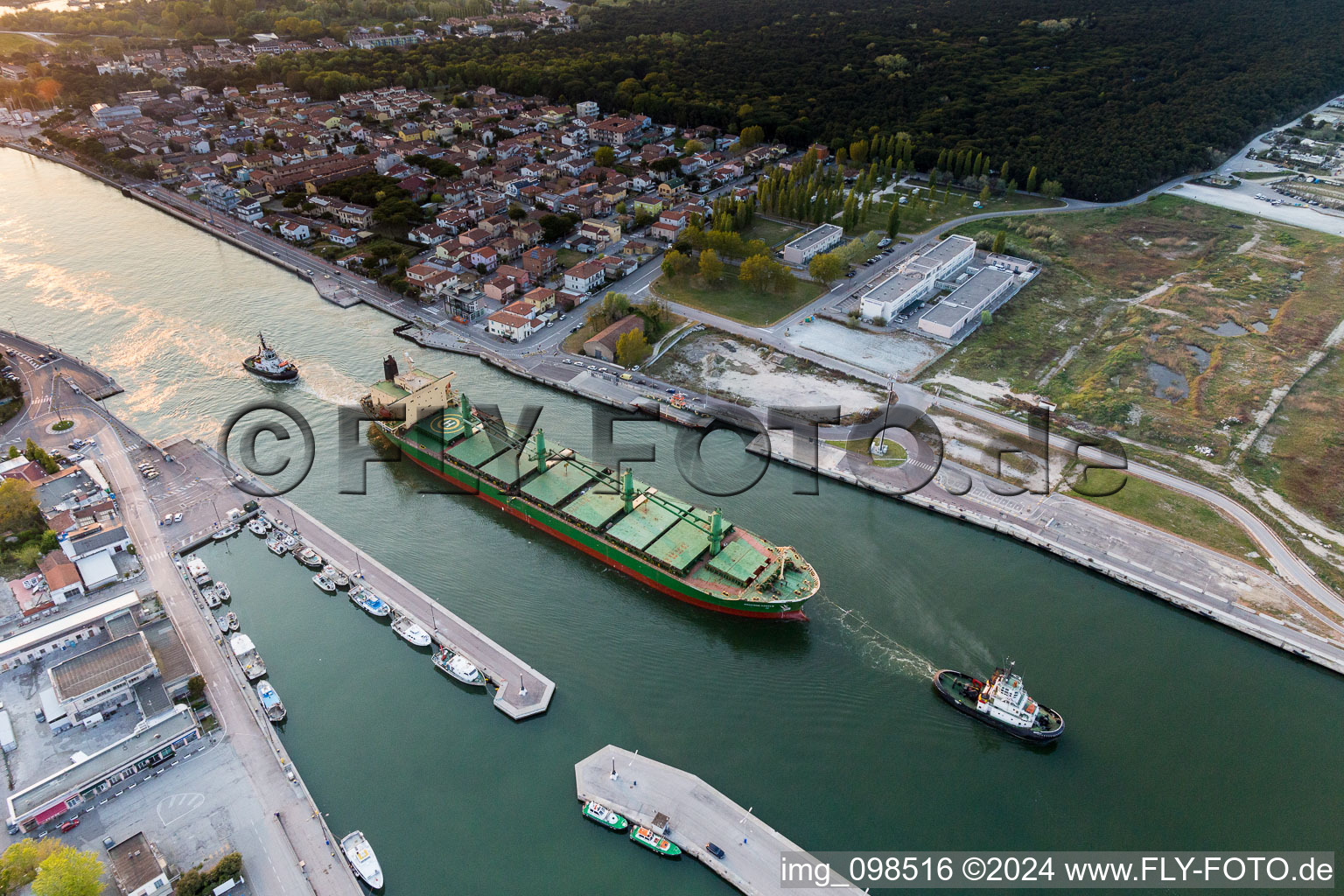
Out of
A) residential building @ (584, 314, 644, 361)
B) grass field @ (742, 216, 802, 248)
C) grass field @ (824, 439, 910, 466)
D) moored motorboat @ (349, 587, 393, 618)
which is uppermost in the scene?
grass field @ (742, 216, 802, 248)

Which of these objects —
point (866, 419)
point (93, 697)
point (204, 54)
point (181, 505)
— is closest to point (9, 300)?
point (181, 505)

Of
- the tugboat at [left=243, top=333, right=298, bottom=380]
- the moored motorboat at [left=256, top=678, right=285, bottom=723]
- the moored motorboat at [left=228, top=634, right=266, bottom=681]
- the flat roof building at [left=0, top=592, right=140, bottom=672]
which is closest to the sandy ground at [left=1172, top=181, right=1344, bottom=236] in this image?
the tugboat at [left=243, top=333, right=298, bottom=380]

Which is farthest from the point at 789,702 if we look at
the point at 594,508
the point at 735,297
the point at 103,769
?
the point at 735,297

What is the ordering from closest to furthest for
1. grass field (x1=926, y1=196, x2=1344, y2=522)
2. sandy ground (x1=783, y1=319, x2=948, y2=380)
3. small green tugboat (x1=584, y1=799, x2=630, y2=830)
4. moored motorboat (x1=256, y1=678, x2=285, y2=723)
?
small green tugboat (x1=584, y1=799, x2=630, y2=830), moored motorboat (x1=256, y1=678, x2=285, y2=723), grass field (x1=926, y1=196, x2=1344, y2=522), sandy ground (x1=783, y1=319, x2=948, y2=380)

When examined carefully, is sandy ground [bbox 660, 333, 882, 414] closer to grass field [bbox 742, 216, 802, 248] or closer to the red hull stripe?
the red hull stripe

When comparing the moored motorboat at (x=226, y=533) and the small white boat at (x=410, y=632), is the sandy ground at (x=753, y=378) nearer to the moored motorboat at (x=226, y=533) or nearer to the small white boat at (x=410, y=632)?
the small white boat at (x=410, y=632)

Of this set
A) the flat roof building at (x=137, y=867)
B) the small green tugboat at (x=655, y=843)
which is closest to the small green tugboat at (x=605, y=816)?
the small green tugboat at (x=655, y=843)

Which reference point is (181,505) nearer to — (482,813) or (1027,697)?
(482,813)

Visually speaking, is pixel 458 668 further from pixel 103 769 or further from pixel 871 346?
pixel 871 346
